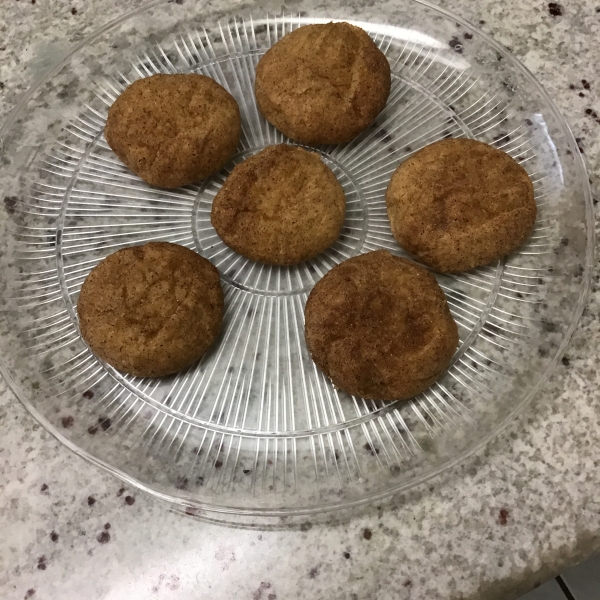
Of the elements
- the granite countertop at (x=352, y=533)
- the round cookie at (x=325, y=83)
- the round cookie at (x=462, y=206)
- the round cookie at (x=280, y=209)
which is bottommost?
the granite countertop at (x=352, y=533)

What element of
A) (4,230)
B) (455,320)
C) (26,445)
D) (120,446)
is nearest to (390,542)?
(455,320)

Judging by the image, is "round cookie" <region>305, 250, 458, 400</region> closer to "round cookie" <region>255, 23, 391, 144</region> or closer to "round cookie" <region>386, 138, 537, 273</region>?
"round cookie" <region>386, 138, 537, 273</region>

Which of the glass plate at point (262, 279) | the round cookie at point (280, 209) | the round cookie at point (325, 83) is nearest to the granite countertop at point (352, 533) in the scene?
the glass plate at point (262, 279)

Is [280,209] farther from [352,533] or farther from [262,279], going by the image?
[352,533]

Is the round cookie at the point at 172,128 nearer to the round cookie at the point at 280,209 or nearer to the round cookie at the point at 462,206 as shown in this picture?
the round cookie at the point at 280,209

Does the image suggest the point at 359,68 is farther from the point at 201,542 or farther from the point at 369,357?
the point at 201,542

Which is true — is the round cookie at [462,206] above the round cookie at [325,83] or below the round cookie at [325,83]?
below
